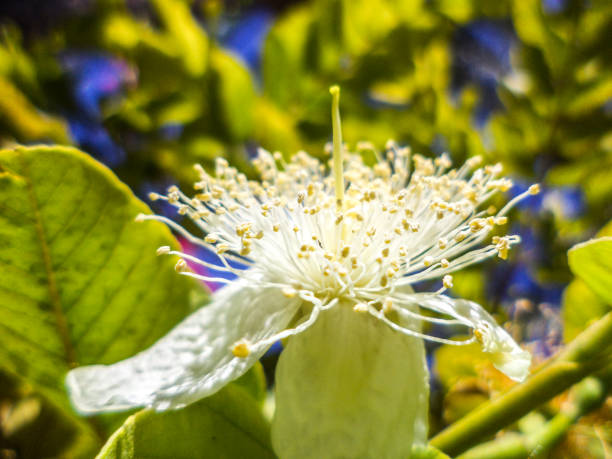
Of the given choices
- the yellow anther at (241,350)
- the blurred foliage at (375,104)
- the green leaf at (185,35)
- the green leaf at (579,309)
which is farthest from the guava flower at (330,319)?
the green leaf at (185,35)

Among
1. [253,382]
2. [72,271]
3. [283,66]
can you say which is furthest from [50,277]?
[283,66]

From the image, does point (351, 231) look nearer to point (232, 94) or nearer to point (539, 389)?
point (539, 389)

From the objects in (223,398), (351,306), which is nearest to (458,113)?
(351,306)

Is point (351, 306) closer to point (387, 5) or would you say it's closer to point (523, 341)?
point (523, 341)

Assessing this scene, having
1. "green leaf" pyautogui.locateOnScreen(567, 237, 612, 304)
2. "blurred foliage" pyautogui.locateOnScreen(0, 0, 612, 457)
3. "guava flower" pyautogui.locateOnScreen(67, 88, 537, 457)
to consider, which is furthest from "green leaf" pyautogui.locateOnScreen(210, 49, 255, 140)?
"green leaf" pyautogui.locateOnScreen(567, 237, 612, 304)

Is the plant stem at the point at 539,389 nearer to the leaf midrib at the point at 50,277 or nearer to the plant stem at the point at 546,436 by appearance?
the plant stem at the point at 546,436

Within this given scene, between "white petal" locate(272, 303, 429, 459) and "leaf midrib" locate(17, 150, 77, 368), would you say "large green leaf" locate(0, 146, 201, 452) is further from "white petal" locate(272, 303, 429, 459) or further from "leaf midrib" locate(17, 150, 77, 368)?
"white petal" locate(272, 303, 429, 459)
